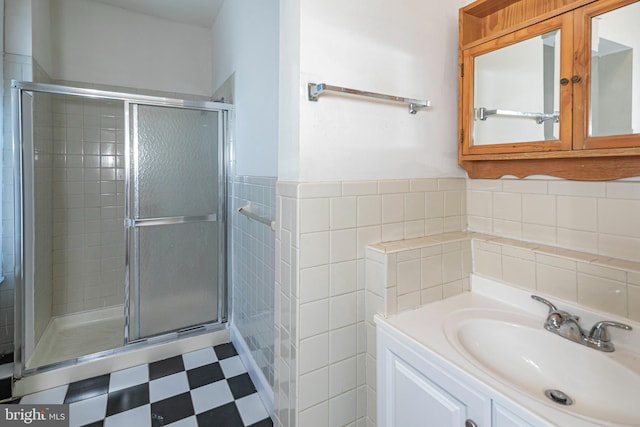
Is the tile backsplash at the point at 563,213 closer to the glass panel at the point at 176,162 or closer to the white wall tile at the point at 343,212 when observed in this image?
the white wall tile at the point at 343,212

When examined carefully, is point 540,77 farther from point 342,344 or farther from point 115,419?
point 115,419

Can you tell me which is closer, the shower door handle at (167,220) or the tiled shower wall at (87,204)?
the shower door handle at (167,220)

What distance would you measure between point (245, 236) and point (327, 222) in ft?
3.48

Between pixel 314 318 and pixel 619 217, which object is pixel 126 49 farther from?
pixel 619 217

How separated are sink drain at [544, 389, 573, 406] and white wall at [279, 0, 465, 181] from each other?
795mm

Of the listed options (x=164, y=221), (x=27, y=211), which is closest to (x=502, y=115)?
(x=164, y=221)

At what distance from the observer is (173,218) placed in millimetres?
1992

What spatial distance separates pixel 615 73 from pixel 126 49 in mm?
3100

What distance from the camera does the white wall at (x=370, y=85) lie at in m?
0.96

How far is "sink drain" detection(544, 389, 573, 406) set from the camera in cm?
78

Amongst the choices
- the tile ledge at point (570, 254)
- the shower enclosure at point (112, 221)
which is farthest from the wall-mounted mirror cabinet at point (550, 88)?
the shower enclosure at point (112, 221)

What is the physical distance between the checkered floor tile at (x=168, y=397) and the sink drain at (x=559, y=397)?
119 cm

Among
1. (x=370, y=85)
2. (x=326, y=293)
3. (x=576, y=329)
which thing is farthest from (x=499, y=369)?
(x=370, y=85)

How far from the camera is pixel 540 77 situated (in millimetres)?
1042
